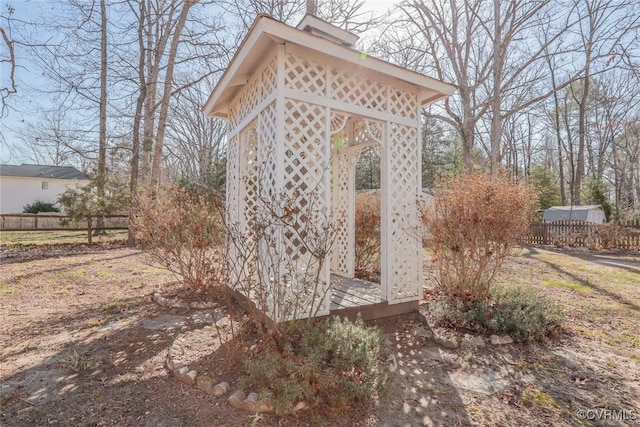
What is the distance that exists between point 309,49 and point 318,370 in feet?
10.5

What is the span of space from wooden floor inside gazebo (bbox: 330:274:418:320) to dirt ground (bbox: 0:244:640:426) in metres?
0.17

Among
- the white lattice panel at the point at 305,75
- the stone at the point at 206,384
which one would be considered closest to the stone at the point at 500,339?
the stone at the point at 206,384

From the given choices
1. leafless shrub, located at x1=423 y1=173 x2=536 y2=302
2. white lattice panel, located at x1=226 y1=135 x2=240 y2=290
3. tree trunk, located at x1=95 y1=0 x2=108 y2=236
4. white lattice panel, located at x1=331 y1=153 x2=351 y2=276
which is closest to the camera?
leafless shrub, located at x1=423 y1=173 x2=536 y2=302

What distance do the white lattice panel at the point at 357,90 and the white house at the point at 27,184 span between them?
25.2 metres

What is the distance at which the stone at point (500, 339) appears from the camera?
11.5 ft

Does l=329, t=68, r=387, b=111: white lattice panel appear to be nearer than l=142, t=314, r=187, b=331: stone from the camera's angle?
Yes

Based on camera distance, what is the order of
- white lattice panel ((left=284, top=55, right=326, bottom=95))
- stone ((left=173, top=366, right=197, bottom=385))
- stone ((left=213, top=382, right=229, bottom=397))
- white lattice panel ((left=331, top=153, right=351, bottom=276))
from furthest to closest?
white lattice panel ((left=331, top=153, right=351, bottom=276)) < white lattice panel ((left=284, top=55, right=326, bottom=95)) < stone ((left=173, top=366, right=197, bottom=385)) < stone ((left=213, top=382, right=229, bottom=397))

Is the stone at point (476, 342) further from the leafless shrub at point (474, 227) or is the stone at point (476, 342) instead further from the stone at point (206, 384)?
the stone at point (206, 384)

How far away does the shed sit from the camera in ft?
54.5

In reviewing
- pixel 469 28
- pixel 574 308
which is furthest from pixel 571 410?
pixel 469 28

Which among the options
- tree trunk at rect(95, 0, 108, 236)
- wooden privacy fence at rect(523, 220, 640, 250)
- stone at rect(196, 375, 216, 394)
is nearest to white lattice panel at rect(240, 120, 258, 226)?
stone at rect(196, 375, 216, 394)

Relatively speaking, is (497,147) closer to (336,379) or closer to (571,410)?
(571,410)

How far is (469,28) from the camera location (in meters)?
11.4

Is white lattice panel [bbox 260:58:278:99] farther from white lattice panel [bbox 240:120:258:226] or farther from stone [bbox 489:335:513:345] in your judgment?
stone [bbox 489:335:513:345]
